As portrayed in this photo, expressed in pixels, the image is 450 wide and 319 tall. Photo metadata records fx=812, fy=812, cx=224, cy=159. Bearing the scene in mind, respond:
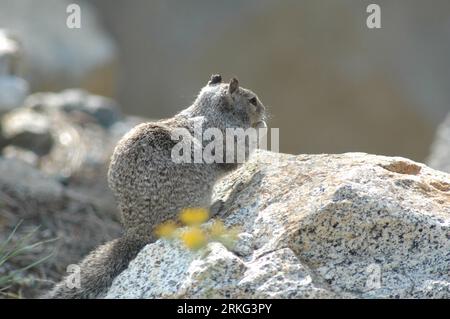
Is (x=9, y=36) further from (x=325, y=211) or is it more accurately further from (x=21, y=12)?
(x=325, y=211)

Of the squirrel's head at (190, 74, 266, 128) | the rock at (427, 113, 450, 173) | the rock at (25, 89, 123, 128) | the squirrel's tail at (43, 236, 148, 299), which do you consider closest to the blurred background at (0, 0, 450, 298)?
the rock at (25, 89, 123, 128)

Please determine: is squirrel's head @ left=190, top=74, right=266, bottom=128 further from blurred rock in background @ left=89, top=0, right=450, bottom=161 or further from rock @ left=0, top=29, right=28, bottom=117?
Answer: blurred rock in background @ left=89, top=0, right=450, bottom=161

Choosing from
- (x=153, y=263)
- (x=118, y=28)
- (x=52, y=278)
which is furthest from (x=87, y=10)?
(x=153, y=263)

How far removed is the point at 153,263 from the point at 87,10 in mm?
13712

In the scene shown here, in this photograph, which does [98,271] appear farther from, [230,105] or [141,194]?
[230,105]

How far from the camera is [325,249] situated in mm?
4211

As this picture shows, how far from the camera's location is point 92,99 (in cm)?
1240

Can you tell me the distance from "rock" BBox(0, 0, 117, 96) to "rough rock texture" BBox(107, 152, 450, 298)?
35.9 ft

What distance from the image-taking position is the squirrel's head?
19.5 ft

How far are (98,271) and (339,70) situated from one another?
12.4 m

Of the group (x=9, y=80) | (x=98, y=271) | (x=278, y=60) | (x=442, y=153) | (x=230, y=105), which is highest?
(x=230, y=105)

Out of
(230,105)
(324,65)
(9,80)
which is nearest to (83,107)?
(9,80)

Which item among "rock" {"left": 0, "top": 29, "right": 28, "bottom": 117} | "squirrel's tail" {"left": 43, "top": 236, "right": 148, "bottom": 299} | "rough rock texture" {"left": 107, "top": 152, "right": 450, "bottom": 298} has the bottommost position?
"squirrel's tail" {"left": 43, "top": 236, "right": 148, "bottom": 299}

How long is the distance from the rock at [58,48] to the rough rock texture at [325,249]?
35.9ft
